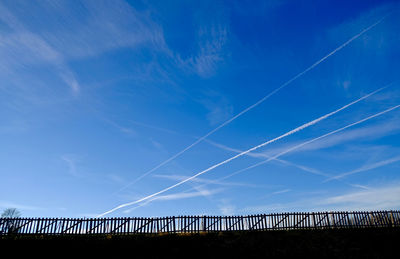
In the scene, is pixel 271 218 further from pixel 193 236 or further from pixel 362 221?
pixel 362 221

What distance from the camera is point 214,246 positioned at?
58.9ft

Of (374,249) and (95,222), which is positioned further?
(95,222)

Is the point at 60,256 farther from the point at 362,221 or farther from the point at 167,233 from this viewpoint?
the point at 362,221

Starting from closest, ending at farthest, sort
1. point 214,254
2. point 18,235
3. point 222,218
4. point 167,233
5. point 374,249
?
1. point 214,254
2. point 374,249
3. point 18,235
4. point 167,233
5. point 222,218

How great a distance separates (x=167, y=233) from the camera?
21.5 meters

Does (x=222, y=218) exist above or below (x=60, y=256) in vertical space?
A: above

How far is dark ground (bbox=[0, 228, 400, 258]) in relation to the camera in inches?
642

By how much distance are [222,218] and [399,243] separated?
13656 millimetres

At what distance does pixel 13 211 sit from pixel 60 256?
54947 millimetres

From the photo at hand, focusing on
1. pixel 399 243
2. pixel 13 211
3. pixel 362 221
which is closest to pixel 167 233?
pixel 399 243

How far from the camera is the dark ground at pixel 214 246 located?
1630cm

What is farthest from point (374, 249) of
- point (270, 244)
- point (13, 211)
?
point (13, 211)

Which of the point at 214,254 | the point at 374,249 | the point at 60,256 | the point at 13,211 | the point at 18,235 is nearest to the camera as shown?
the point at 60,256

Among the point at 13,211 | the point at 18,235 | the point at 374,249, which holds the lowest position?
the point at 374,249
